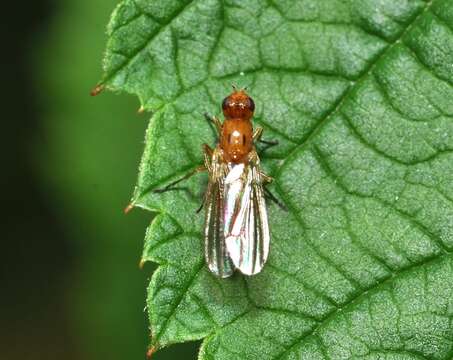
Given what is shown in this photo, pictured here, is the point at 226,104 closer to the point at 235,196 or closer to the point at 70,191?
the point at 235,196

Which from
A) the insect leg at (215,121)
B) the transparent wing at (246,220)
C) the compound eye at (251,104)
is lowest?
the transparent wing at (246,220)

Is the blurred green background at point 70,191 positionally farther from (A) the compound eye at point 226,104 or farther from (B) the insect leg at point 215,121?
(A) the compound eye at point 226,104

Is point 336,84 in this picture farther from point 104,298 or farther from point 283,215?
point 104,298

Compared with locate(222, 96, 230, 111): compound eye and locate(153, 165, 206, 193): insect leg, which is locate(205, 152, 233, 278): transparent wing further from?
locate(222, 96, 230, 111): compound eye

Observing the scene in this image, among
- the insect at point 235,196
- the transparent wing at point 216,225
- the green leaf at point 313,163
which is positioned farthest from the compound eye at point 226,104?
the transparent wing at point 216,225

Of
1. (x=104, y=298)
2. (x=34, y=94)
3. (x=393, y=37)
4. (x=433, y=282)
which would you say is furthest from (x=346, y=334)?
(x=34, y=94)

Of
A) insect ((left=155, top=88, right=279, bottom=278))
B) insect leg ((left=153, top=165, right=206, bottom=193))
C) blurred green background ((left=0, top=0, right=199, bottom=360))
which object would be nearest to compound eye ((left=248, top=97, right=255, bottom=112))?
insect ((left=155, top=88, right=279, bottom=278))

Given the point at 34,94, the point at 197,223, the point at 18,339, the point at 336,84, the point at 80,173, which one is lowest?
the point at 18,339
